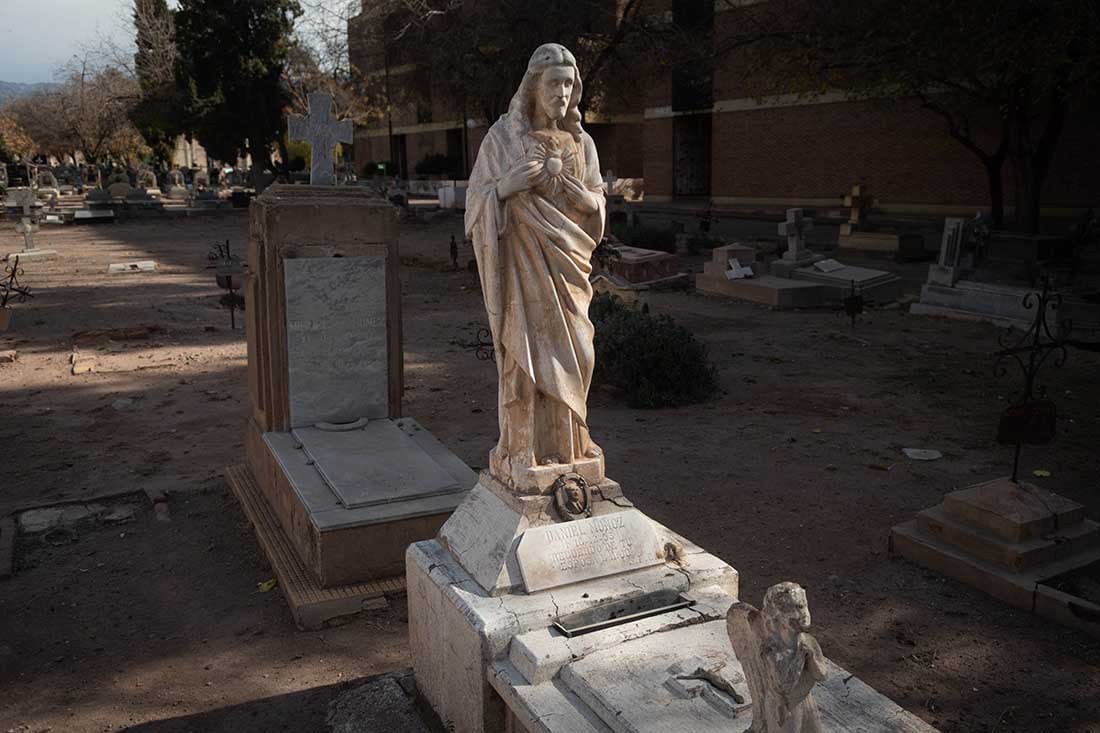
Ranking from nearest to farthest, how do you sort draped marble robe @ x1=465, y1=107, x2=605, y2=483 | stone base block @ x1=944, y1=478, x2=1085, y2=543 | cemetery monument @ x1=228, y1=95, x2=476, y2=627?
draped marble robe @ x1=465, y1=107, x2=605, y2=483, stone base block @ x1=944, y1=478, x2=1085, y2=543, cemetery monument @ x1=228, y1=95, x2=476, y2=627

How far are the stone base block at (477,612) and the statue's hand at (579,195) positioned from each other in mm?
1514

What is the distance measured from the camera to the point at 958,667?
4.91 metres

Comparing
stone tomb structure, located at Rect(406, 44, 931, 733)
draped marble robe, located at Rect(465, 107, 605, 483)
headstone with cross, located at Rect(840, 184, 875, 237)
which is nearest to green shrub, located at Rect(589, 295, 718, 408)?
stone tomb structure, located at Rect(406, 44, 931, 733)

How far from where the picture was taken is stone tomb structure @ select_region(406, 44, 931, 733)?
3523 millimetres

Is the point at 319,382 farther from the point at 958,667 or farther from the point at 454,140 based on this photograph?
the point at 454,140

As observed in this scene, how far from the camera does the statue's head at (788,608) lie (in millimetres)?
2758

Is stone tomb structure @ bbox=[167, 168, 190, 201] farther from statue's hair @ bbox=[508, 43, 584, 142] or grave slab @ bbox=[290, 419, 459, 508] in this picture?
statue's hair @ bbox=[508, 43, 584, 142]

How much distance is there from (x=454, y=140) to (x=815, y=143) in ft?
87.6

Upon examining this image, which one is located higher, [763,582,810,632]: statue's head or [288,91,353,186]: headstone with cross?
[288,91,353,186]: headstone with cross

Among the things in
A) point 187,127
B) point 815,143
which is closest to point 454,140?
point 187,127

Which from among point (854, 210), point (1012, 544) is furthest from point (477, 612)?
point (854, 210)

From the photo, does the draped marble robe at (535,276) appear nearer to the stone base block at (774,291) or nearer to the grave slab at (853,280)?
the stone base block at (774,291)

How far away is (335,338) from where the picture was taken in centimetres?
729

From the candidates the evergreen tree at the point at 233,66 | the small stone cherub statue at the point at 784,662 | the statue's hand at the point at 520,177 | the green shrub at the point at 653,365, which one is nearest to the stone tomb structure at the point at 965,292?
the green shrub at the point at 653,365
